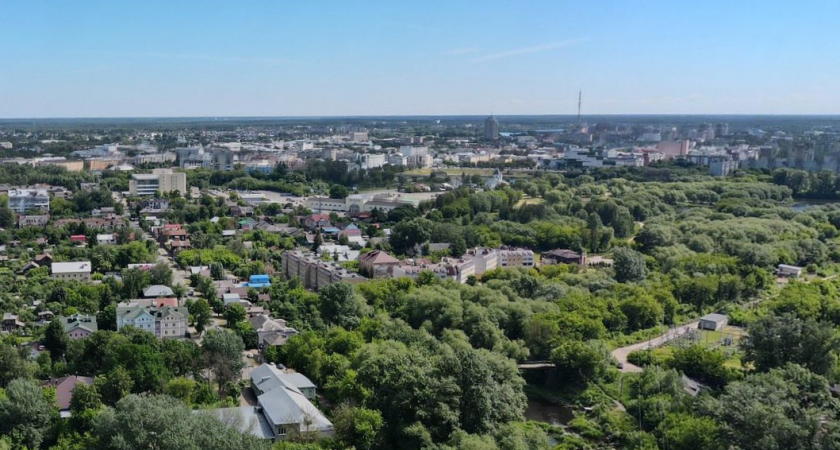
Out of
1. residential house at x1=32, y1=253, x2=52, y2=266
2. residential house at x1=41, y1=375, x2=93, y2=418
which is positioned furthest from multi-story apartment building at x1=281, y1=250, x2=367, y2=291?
residential house at x1=41, y1=375, x2=93, y2=418

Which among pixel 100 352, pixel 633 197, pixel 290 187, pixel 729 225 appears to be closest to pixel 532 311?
pixel 100 352

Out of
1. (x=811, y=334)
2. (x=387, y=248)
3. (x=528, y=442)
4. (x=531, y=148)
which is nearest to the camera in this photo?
(x=528, y=442)

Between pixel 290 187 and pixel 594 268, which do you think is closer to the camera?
pixel 594 268

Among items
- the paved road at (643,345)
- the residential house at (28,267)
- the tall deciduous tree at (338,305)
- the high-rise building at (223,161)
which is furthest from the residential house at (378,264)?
the high-rise building at (223,161)

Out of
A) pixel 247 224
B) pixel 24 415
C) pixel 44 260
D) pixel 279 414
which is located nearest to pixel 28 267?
pixel 44 260

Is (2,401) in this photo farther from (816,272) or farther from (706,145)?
(706,145)

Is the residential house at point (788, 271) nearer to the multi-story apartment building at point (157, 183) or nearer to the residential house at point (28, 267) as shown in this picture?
→ the residential house at point (28, 267)

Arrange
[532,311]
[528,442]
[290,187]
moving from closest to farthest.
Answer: [528,442] → [532,311] → [290,187]

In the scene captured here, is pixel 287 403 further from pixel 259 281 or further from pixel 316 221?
pixel 316 221

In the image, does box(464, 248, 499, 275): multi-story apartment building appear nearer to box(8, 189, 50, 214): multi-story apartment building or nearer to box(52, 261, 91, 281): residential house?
box(52, 261, 91, 281): residential house
